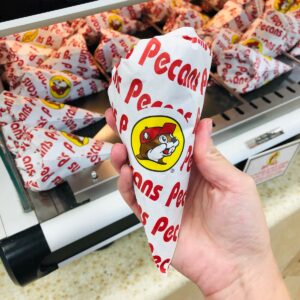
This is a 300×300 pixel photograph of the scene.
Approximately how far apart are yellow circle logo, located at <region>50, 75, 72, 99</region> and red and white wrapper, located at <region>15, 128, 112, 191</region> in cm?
16

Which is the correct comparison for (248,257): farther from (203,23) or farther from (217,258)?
(203,23)

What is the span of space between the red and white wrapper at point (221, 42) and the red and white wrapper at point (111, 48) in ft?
0.74

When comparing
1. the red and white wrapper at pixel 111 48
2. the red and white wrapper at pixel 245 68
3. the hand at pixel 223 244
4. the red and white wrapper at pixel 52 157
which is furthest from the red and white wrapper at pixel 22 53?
the red and white wrapper at pixel 245 68

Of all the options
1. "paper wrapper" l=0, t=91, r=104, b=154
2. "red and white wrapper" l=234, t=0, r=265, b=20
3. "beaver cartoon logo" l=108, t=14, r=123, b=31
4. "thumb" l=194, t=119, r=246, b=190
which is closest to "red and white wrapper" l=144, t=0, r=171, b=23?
"beaver cartoon logo" l=108, t=14, r=123, b=31

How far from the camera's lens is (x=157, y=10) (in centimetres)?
108

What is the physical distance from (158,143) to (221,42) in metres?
0.57

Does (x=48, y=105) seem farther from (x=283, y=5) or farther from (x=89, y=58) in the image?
(x=283, y=5)

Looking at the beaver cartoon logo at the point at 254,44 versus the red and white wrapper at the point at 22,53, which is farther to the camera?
the beaver cartoon logo at the point at 254,44

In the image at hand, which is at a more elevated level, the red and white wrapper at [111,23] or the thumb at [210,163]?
the red and white wrapper at [111,23]

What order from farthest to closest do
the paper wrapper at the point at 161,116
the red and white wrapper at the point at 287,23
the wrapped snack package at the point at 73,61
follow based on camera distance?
the red and white wrapper at the point at 287,23 → the wrapped snack package at the point at 73,61 → the paper wrapper at the point at 161,116

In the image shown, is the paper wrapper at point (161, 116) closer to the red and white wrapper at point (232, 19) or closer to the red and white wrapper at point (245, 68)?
the red and white wrapper at point (245, 68)

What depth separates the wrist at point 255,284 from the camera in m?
Answer: 0.67

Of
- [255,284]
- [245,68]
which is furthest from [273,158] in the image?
[255,284]

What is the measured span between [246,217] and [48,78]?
538 mm
